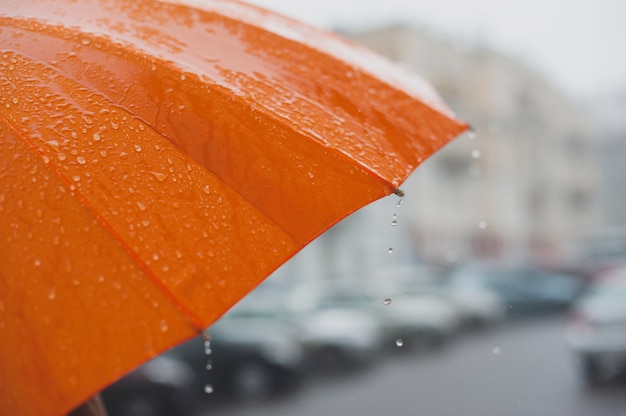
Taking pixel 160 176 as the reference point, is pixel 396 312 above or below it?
below

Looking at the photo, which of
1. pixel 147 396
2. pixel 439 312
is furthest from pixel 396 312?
pixel 147 396

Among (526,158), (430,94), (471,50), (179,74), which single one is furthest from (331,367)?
(526,158)

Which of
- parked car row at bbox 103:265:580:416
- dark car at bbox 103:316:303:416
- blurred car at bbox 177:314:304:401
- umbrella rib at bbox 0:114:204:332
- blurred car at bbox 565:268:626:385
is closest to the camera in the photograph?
umbrella rib at bbox 0:114:204:332

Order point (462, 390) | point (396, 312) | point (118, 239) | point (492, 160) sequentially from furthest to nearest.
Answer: point (492, 160), point (396, 312), point (462, 390), point (118, 239)

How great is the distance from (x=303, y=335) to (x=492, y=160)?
25815mm

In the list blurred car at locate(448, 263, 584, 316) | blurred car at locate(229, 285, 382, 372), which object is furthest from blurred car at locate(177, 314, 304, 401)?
blurred car at locate(448, 263, 584, 316)

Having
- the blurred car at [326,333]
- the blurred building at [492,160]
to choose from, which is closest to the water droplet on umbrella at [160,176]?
the blurred car at [326,333]

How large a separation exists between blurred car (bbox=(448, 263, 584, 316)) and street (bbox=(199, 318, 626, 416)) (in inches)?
182

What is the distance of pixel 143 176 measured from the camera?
152 centimetres

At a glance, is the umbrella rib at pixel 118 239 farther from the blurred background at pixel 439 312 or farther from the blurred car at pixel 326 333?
the blurred car at pixel 326 333

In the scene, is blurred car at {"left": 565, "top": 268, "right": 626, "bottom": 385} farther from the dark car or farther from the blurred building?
the blurred building

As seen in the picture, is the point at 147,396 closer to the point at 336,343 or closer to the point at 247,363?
the point at 247,363

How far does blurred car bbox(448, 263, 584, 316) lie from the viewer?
18625 mm

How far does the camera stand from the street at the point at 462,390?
897 cm
